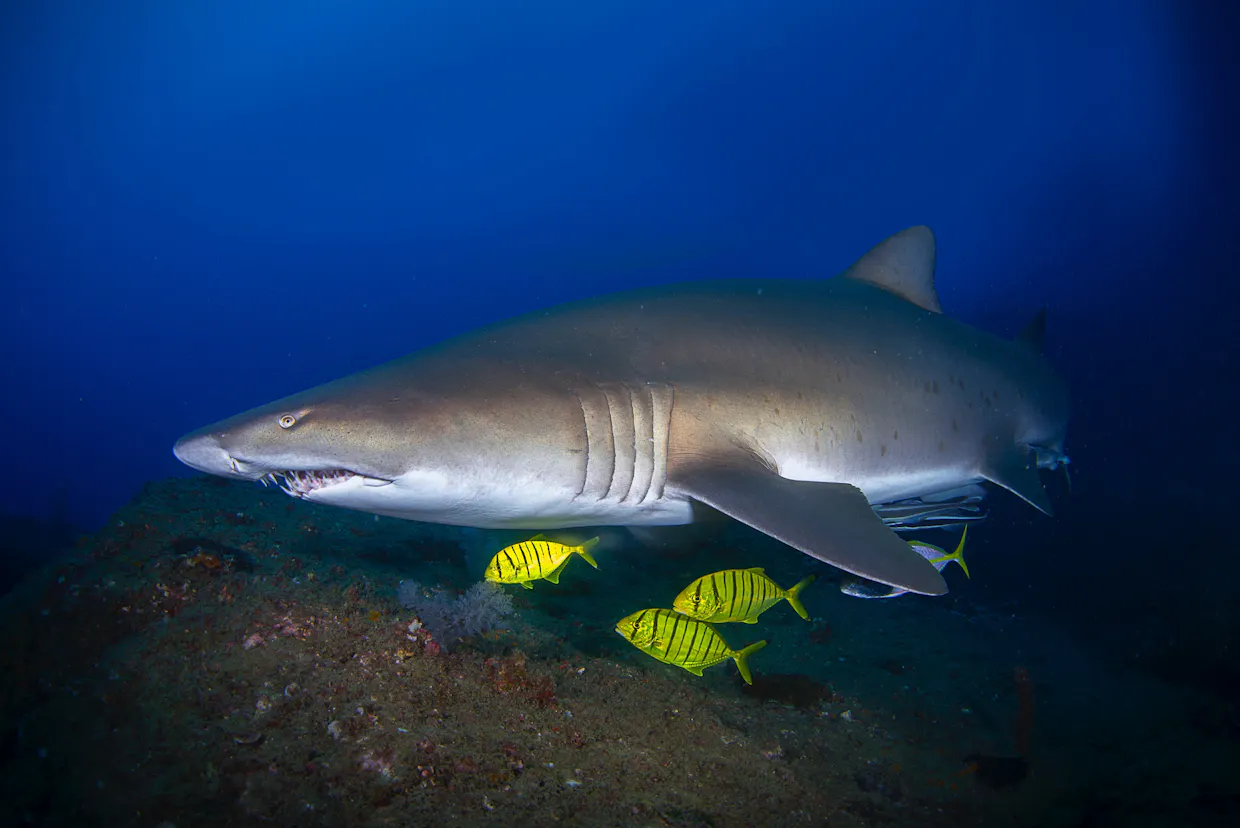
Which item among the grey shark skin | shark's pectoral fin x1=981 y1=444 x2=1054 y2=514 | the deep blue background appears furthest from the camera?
the deep blue background

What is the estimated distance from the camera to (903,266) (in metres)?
6.04

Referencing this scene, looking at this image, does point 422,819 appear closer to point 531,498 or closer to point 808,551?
point 531,498

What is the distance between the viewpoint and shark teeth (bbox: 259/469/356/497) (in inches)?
111

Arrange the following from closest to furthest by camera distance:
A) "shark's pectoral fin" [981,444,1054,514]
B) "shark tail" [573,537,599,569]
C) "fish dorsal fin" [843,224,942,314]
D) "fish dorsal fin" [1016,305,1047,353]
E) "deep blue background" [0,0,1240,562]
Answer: "shark tail" [573,537,599,569]
"shark's pectoral fin" [981,444,1054,514]
"fish dorsal fin" [843,224,942,314]
"fish dorsal fin" [1016,305,1047,353]
"deep blue background" [0,0,1240,562]

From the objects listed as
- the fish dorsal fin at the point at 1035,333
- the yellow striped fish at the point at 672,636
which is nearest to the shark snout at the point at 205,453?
the yellow striped fish at the point at 672,636

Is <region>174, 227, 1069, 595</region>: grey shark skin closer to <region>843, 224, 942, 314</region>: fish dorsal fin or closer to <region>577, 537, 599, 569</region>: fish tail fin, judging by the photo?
<region>577, 537, 599, 569</region>: fish tail fin

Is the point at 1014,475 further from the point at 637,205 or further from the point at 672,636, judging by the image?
the point at 637,205

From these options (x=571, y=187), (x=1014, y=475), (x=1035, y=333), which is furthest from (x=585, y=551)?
(x=571, y=187)

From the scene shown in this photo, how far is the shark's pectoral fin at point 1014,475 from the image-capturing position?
5531 millimetres


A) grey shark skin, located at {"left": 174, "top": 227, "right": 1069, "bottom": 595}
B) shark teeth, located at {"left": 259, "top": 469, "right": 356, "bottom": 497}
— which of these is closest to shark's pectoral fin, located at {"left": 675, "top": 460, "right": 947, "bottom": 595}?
grey shark skin, located at {"left": 174, "top": 227, "right": 1069, "bottom": 595}

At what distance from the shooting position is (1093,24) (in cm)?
3275

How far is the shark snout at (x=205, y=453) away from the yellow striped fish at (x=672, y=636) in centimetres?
225

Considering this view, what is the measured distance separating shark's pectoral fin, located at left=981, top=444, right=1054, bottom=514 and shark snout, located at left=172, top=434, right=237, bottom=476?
254 inches

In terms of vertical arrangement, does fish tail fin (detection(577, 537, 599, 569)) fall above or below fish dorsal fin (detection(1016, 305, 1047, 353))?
below
